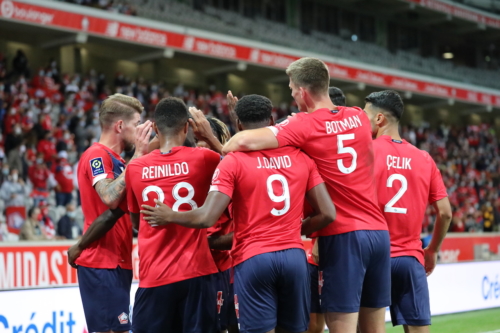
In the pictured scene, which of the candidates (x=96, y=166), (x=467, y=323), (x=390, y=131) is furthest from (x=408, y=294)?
(x=467, y=323)

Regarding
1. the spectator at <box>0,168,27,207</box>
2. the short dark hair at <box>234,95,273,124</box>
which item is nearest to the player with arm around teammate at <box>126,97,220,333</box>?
the short dark hair at <box>234,95,273,124</box>

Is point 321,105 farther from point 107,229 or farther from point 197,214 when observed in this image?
point 107,229

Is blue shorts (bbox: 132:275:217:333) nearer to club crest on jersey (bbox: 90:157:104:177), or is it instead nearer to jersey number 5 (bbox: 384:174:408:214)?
club crest on jersey (bbox: 90:157:104:177)

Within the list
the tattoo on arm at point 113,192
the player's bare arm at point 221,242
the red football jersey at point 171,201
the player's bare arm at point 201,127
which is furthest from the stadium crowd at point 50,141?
the red football jersey at point 171,201

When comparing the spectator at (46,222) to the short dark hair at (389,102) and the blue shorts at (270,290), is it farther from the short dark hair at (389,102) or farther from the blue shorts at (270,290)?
the blue shorts at (270,290)

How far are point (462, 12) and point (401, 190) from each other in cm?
3390

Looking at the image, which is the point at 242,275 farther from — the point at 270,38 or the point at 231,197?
the point at 270,38

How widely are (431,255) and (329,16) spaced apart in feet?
96.0

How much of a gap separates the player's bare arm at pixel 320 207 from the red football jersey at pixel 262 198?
0.10 meters

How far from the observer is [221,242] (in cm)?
428

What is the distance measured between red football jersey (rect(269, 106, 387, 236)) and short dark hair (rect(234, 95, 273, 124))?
0.18 metres

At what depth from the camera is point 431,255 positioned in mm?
5254

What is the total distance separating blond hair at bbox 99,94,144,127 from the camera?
15.4 ft

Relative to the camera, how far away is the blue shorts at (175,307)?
13.1 ft
